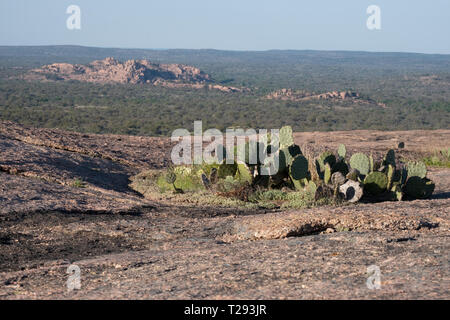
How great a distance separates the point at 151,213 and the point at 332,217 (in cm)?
242

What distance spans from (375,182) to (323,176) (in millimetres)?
832

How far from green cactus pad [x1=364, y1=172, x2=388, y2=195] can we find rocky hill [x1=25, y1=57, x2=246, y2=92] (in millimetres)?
61293

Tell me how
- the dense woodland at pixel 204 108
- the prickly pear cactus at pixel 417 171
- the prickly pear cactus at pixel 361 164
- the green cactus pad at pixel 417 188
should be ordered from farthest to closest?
the dense woodland at pixel 204 108 → the prickly pear cactus at pixel 361 164 → the prickly pear cactus at pixel 417 171 → the green cactus pad at pixel 417 188

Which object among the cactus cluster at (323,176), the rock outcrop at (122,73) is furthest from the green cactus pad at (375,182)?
the rock outcrop at (122,73)

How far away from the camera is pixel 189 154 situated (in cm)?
1490

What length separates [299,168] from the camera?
29.5ft

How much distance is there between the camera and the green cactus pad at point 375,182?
8750mm

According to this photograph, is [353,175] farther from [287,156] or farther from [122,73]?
[122,73]

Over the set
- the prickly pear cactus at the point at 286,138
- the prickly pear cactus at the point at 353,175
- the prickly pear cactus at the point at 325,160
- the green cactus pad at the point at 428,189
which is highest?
the prickly pear cactus at the point at 286,138

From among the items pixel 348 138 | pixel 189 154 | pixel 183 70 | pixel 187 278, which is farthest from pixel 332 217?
pixel 183 70

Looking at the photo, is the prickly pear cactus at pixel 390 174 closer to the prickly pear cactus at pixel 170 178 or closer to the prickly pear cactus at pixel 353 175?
the prickly pear cactus at pixel 353 175

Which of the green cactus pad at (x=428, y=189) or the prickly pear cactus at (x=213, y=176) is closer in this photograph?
the green cactus pad at (x=428, y=189)

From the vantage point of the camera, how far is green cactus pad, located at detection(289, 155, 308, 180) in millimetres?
8891

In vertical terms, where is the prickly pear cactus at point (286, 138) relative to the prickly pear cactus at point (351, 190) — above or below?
above
